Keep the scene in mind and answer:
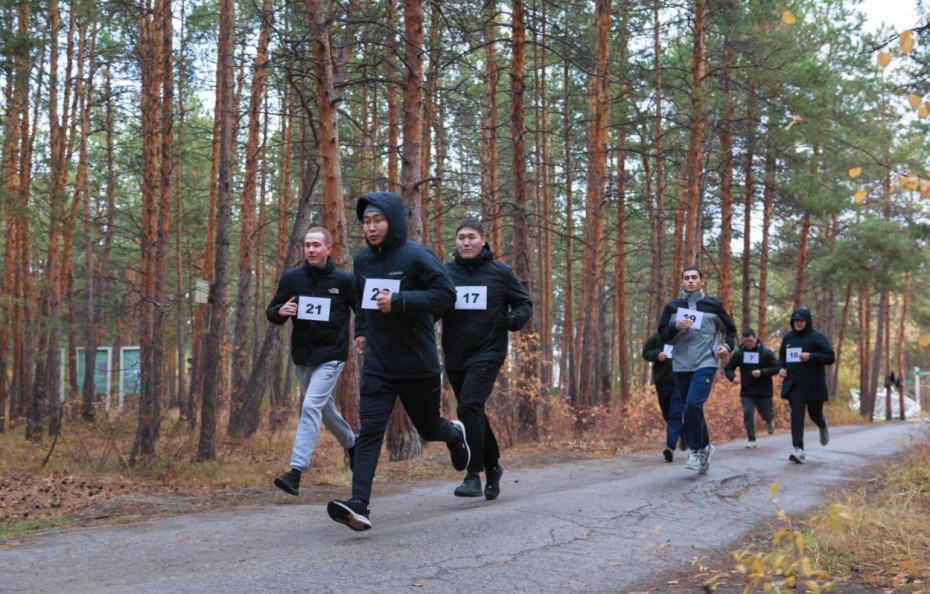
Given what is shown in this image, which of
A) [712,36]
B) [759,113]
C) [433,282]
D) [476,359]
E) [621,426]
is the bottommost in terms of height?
[621,426]

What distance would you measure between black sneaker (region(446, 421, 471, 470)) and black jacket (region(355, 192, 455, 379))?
Answer: 0.93m

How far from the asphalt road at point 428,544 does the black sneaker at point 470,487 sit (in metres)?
0.09

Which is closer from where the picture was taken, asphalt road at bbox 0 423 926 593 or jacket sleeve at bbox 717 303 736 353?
asphalt road at bbox 0 423 926 593

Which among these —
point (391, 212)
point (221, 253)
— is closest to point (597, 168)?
point (221, 253)

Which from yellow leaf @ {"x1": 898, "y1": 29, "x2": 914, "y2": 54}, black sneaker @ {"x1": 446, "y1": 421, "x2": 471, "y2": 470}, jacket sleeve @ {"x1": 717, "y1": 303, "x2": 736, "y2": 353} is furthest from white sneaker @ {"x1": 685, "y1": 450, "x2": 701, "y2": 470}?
yellow leaf @ {"x1": 898, "y1": 29, "x2": 914, "y2": 54}

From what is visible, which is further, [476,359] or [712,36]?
[712,36]

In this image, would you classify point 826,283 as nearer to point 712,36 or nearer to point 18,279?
point 712,36

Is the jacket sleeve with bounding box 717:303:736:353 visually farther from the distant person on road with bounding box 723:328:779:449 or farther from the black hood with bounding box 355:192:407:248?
the distant person on road with bounding box 723:328:779:449

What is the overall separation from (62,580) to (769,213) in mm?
29785

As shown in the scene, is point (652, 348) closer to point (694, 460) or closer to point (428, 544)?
point (694, 460)

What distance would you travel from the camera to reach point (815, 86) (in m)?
21.8

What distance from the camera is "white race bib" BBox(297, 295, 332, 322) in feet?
24.1

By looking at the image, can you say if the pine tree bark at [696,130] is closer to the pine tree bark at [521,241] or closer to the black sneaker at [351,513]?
the pine tree bark at [521,241]

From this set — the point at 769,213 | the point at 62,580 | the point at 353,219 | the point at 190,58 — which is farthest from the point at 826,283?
the point at 62,580
